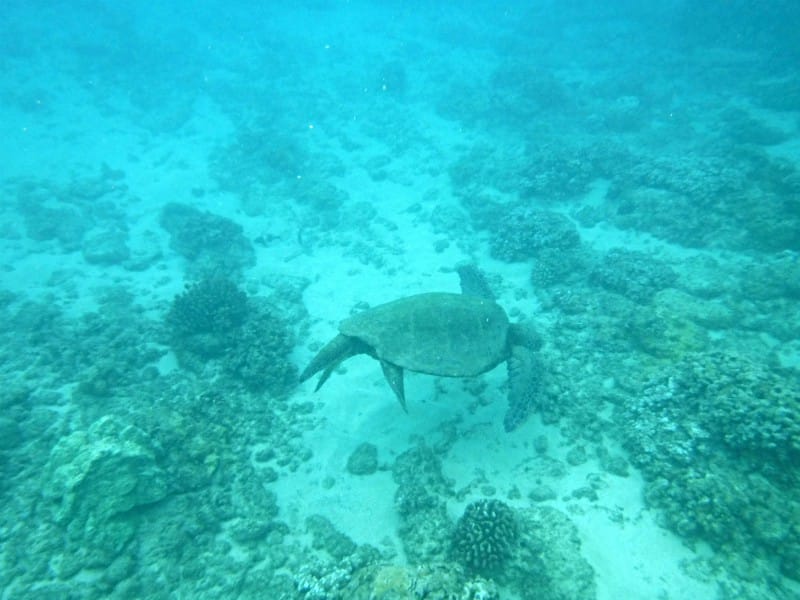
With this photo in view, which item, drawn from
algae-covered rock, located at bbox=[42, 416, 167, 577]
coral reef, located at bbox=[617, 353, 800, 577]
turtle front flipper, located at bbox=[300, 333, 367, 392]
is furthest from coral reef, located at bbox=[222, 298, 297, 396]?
coral reef, located at bbox=[617, 353, 800, 577]

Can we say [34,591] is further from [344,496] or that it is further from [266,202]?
[266,202]

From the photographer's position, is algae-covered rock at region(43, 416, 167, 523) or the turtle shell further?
the turtle shell

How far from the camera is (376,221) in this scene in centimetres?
1702

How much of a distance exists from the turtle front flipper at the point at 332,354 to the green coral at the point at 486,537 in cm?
355

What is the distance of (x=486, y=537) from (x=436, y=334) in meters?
3.31

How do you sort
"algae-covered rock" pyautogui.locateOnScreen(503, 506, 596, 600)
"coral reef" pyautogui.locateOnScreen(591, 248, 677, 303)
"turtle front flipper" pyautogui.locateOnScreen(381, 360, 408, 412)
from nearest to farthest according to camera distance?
"algae-covered rock" pyautogui.locateOnScreen(503, 506, 596, 600)
"turtle front flipper" pyautogui.locateOnScreen(381, 360, 408, 412)
"coral reef" pyautogui.locateOnScreen(591, 248, 677, 303)

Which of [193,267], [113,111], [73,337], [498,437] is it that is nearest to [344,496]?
[498,437]

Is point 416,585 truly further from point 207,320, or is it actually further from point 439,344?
point 207,320

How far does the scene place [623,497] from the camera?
21.4ft

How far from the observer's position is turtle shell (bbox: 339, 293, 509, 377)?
689 cm

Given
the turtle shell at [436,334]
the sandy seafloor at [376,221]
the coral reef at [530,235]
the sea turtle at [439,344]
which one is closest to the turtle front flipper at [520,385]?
the sea turtle at [439,344]

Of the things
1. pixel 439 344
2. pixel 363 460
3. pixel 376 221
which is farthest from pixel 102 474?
pixel 376 221

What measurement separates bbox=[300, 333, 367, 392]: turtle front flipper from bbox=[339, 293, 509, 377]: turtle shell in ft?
0.92

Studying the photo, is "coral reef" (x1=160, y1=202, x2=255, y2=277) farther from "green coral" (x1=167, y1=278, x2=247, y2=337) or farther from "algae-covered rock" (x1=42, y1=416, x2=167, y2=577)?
"algae-covered rock" (x1=42, y1=416, x2=167, y2=577)
